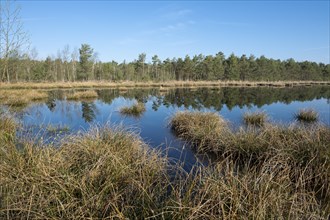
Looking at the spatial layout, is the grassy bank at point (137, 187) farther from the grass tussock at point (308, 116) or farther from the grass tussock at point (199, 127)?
the grass tussock at point (308, 116)

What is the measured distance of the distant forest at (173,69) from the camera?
5859cm

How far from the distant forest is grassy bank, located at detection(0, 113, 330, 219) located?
2228 inches

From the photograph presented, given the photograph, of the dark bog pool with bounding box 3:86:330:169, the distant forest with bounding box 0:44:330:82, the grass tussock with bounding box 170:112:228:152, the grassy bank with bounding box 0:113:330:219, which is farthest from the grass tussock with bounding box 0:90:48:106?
the distant forest with bounding box 0:44:330:82

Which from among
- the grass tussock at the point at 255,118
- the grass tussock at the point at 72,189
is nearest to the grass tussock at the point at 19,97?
the grass tussock at the point at 255,118

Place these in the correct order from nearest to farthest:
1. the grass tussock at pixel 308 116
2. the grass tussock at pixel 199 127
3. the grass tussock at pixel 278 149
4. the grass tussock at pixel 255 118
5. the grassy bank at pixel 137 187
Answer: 1. the grassy bank at pixel 137 187
2. the grass tussock at pixel 278 149
3. the grass tussock at pixel 199 127
4. the grass tussock at pixel 255 118
5. the grass tussock at pixel 308 116

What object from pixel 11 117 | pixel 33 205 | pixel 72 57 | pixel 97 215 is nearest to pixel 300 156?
pixel 97 215

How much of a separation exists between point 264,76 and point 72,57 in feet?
168

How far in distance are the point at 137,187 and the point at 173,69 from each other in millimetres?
72926

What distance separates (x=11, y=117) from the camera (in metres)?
8.16

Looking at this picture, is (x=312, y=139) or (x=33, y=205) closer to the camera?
(x=33, y=205)

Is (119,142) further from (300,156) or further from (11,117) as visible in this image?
(11,117)

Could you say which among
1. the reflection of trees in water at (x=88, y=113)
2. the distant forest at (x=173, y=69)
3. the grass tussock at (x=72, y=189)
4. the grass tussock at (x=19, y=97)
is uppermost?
the distant forest at (x=173, y=69)

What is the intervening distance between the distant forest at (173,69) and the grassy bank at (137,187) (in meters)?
56.6

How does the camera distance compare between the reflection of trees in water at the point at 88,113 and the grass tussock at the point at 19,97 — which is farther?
the grass tussock at the point at 19,97
